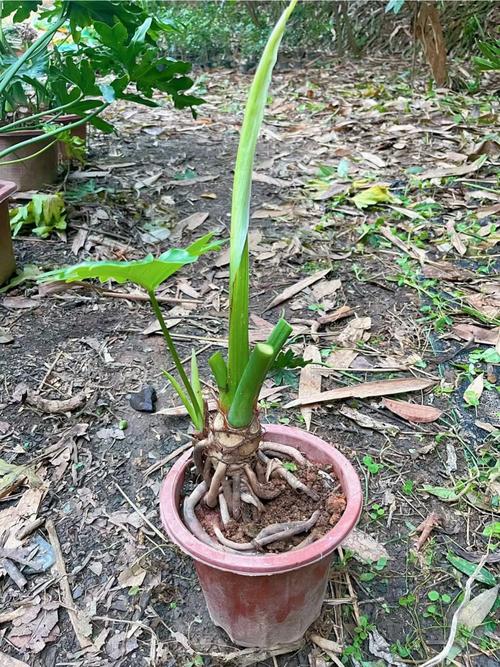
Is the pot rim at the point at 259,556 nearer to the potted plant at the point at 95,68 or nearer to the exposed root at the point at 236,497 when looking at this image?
the exposed root at the point at 236,497

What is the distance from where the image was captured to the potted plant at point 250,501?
0.83 m

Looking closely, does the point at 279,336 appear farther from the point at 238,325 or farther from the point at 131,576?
the point at 131,576

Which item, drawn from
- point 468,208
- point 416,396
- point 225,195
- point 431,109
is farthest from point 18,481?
point 431,109

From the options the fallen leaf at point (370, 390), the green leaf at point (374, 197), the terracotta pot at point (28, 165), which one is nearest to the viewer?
the fallen leaf at point (370, 390)

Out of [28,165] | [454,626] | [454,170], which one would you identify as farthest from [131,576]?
[454,170]

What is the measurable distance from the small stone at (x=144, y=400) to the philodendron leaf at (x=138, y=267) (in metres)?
0.79

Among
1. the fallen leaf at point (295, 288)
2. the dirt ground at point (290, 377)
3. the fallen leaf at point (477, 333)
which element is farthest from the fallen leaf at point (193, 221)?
the fallen leaf at point (477, 333)

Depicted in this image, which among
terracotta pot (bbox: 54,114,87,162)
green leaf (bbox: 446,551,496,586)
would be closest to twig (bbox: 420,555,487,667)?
green leaf (bbox: 446,551,496,586)

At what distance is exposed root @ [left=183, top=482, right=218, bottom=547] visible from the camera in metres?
0.91

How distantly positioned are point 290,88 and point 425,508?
3.50 m

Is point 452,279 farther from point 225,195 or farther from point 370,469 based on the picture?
point 225,195

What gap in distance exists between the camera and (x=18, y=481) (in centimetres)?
127

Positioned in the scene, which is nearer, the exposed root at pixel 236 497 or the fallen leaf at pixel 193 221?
the exposed root at pixel 236 497

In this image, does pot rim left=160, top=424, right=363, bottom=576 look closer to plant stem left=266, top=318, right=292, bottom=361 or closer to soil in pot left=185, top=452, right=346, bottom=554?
soil in pot left=185, top=452, right=346, bottom=554
